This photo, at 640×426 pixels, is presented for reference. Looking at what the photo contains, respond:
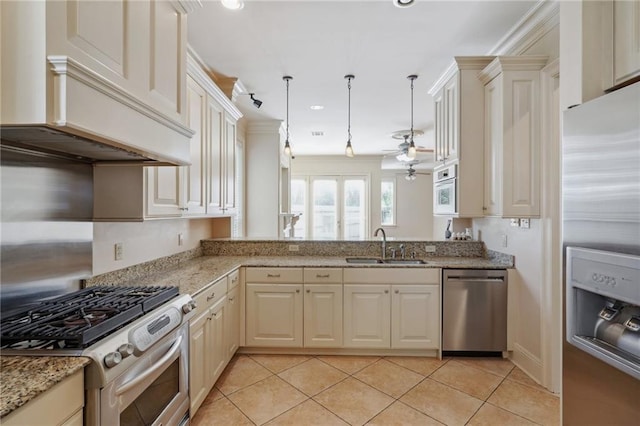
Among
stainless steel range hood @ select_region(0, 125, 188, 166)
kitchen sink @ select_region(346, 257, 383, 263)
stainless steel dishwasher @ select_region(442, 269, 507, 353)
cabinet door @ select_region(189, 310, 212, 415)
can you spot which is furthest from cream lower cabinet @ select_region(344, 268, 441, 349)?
stainless steel range hood @ select_region(0, 125, 188, 166)

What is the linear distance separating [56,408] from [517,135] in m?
3.19

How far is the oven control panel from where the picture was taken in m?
1.30

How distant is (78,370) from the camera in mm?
1038

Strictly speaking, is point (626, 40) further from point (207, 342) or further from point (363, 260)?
point (207, 342)

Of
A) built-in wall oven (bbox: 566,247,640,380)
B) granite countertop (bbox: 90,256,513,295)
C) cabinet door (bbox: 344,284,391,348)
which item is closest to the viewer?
built-in wall oven (bbox: 566,247,640,380)

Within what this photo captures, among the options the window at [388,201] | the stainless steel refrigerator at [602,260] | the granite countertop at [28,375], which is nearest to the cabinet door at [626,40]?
the stainless steel refrigerator at [602,260]

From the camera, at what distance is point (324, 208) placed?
8500mm

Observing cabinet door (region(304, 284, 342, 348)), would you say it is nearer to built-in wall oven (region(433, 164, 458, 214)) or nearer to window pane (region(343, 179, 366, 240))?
built-in wall oven (region(433, 164, 458, 214))

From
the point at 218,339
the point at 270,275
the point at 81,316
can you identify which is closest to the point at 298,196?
the point at 270,275

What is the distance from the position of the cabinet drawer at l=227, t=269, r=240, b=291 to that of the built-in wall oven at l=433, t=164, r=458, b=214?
7.03 ft

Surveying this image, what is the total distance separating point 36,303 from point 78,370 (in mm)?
684

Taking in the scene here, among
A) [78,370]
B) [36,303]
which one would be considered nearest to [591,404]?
[78,370]

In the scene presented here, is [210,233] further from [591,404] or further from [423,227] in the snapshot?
[423,227]

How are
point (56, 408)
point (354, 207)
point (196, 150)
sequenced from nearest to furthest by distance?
point (56, 408) → point (196, 150) → point (354, 207)
